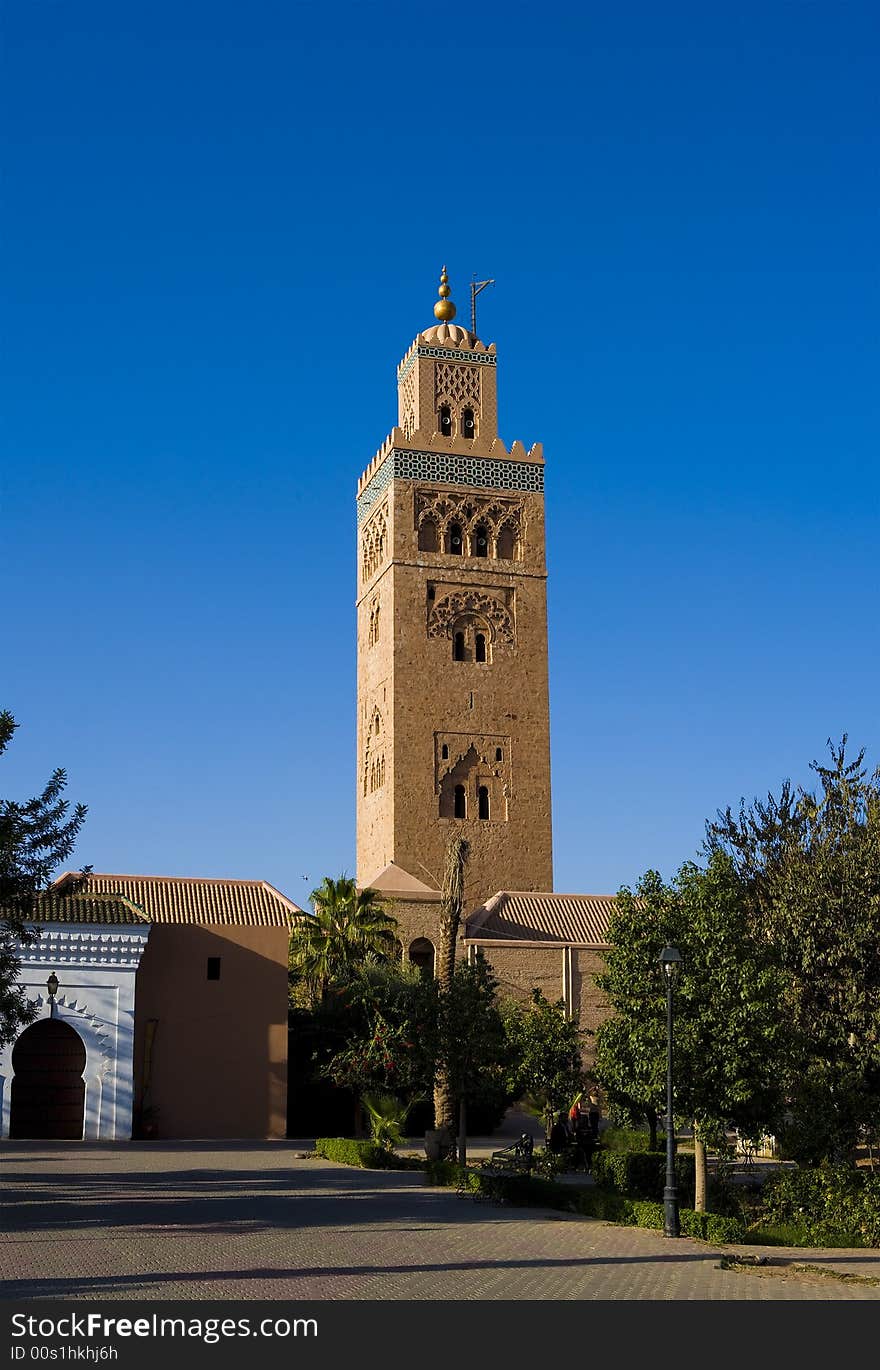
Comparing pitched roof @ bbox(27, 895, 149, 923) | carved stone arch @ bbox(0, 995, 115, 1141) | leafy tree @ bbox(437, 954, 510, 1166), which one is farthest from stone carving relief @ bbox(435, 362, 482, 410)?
leafy tree @ bbox(437, 954, 510, 1166)

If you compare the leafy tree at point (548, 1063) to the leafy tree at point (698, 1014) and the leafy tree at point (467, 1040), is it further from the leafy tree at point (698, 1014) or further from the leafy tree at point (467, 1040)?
the leafy tree at point (698, 1014)

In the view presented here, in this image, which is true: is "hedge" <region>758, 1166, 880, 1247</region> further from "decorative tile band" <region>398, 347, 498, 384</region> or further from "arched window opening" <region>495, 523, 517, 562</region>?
"decorative tile band" <region>398, 347, 498, 384</region>

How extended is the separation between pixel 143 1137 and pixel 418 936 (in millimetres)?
11973

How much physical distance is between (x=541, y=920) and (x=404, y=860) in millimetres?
7033

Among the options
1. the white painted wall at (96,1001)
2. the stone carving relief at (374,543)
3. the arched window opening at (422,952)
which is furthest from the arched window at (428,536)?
the white painted wall at (96,1001)

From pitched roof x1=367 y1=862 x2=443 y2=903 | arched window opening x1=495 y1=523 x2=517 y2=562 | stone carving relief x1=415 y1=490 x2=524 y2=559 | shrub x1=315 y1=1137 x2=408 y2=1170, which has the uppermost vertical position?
stone carving relief x1=415 y1=490 x2=524 y2=559

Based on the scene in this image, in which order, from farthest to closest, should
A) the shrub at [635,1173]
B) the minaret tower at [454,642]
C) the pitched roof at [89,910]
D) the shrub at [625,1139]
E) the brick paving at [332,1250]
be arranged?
the minaret tower at [454,642]
the pitched roof at [89,910]
the shrub at [625,1139]
the shrub at [635,1173]
the brick paving at [332,1250]

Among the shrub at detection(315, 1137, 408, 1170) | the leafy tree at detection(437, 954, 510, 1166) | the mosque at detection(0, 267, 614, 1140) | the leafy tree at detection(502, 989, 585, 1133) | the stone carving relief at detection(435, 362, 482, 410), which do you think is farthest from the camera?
the stone carving relief at detection(435, 362, 482, 410)

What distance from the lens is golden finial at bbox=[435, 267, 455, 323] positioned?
54250 mm

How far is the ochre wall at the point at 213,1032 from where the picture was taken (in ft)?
108

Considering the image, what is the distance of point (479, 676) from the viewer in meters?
49.6

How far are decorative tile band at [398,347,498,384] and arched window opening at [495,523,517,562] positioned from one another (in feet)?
21.2

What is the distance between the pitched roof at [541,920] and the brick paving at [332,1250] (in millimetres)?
18114
